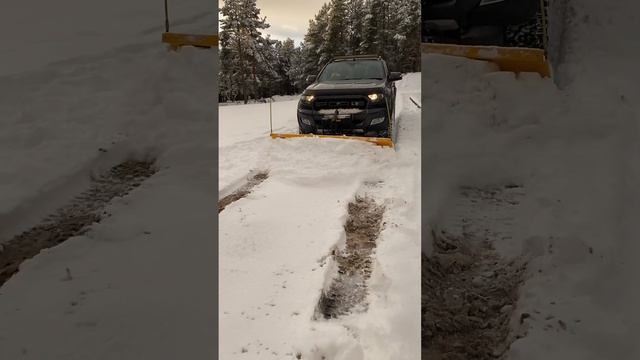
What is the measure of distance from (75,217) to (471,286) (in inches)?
126

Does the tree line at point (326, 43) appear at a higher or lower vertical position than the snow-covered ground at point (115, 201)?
higher

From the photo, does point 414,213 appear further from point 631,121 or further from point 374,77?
point 374,77

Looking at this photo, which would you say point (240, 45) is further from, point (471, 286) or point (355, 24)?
point (471, 286)

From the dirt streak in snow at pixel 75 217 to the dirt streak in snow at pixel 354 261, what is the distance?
204 centimetres

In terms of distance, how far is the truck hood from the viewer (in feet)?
21.6

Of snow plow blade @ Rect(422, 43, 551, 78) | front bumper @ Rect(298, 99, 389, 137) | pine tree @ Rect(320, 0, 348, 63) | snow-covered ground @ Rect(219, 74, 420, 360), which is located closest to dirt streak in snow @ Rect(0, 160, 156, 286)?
snow-covered ground @ Rect(219, 74, 420, 360)

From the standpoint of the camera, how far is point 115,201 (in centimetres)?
348

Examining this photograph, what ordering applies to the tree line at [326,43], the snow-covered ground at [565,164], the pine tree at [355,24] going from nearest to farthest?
the snow-covered ground at [565,164], the tree line at [326,43], the pine tree at [355,24]

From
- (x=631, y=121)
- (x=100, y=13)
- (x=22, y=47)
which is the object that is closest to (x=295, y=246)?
(x=631, y=121)

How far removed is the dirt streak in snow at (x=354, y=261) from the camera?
99.6 inches

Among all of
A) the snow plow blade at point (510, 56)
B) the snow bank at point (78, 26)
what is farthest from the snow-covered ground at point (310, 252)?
the snow bank at point (78, 26)

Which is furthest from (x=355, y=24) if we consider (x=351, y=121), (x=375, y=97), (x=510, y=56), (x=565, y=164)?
(x=565, y=164)

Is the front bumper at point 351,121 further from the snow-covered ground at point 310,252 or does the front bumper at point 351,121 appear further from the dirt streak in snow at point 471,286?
the dirt streak in snow at point 471,286

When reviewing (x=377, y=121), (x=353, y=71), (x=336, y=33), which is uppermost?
(x=336, y=33)
